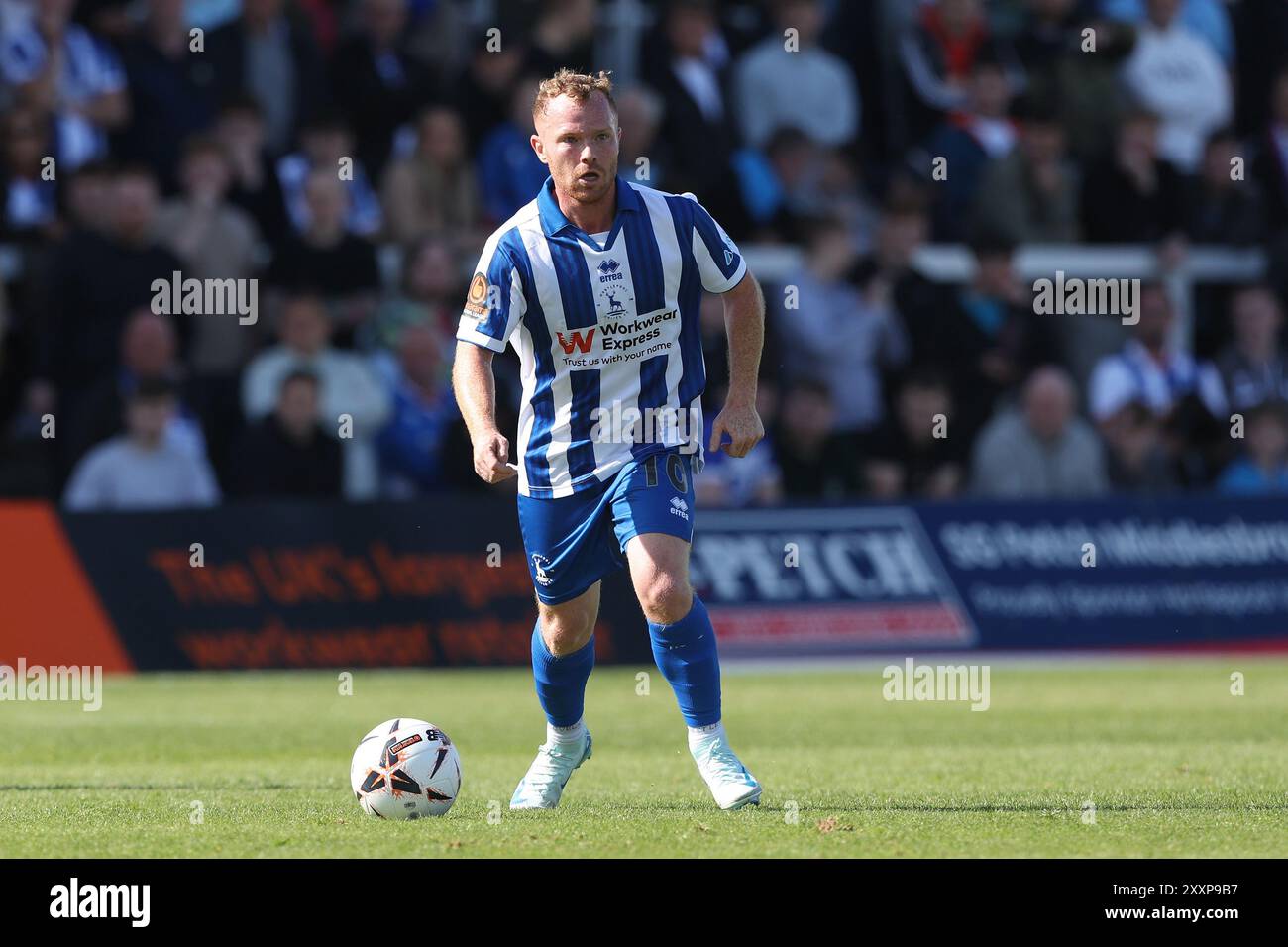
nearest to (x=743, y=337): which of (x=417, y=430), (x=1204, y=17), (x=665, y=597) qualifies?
(x=665, y=597)

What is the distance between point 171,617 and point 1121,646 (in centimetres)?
719

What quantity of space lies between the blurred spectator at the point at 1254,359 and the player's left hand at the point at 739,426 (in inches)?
442

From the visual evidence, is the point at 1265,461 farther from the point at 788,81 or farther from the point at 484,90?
the point at 484,90

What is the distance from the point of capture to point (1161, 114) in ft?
64.2

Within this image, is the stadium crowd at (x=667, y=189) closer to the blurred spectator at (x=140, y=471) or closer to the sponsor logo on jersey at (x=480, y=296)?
the blurred spectator at (x=140, y=471)

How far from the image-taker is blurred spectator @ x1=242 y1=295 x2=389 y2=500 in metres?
15.9

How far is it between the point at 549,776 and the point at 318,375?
836 centimetres

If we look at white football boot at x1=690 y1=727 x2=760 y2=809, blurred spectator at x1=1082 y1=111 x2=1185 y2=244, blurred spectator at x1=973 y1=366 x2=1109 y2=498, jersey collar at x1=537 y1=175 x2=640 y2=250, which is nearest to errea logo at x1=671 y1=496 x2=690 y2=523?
white football boot at x1=690 y1=727 x2=760 y2=809

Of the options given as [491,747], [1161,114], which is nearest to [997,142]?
[1161,114]

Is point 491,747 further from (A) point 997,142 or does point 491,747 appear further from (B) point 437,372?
(A) point 997,142

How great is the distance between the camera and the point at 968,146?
1845 centimetres

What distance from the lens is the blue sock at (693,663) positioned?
7.82 meters

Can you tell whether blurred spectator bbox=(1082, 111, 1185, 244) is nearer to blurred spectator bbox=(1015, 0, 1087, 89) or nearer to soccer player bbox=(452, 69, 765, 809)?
blurred spectator bbox=(1015, 0, 1087, 89)

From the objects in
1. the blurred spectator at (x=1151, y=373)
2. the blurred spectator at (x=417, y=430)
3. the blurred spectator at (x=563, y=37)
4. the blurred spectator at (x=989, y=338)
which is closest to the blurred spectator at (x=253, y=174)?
the blurred spectator at (x=417, y=430)
